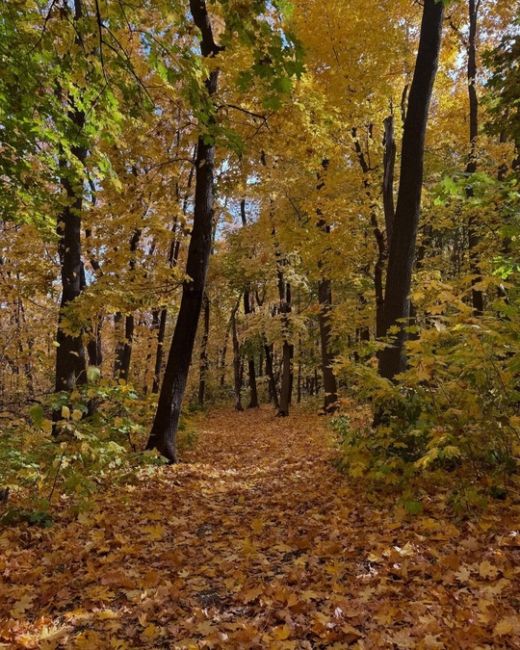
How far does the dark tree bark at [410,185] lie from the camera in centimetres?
704

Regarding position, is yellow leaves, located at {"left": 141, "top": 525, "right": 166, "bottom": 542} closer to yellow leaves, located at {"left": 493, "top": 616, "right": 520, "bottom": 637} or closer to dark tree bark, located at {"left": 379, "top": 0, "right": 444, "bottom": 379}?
yellow leaves, located at {"left": 493, "top": 616, "right": 520, "bottom": 637}

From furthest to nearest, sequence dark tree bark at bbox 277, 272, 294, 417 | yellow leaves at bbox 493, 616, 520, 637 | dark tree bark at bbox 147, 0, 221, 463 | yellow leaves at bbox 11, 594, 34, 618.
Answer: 1. dark tree bark at bbox 277, 272, 294, 417
2. dark tree bark at bbox 147, 0, 221, 463
3. yellow leaves at bbox 11, 594, 34, 618
4. yellow leaves at bbox 493, 616, 520, 637

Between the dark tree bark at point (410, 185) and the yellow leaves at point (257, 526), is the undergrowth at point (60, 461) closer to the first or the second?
the yellow leaves at point (257, 526)

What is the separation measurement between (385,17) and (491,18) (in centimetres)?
466

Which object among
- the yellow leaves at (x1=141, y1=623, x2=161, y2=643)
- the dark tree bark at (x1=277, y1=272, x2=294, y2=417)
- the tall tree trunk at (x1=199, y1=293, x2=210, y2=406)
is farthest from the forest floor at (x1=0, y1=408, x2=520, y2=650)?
the tall tree trunk at (x1=199, y1=293, x2=210, y2=406)

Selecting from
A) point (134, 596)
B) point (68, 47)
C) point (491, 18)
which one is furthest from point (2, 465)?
point (491, 18)

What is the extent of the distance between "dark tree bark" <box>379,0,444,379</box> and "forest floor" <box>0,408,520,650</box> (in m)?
2.38

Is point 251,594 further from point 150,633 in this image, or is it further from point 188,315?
point 188,315

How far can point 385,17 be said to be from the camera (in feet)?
33.1

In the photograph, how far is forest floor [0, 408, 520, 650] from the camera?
3270 millimetres

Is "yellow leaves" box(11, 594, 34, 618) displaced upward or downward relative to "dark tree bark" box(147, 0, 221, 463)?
downward

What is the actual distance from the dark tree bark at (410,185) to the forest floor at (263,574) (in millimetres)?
2385

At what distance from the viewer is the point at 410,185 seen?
283 inches

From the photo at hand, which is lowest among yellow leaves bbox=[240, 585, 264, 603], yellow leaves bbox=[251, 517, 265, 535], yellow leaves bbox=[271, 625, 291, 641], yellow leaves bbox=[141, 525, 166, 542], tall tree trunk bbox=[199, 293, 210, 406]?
yellow leaves bbox=[141, 525, 166, 542]
